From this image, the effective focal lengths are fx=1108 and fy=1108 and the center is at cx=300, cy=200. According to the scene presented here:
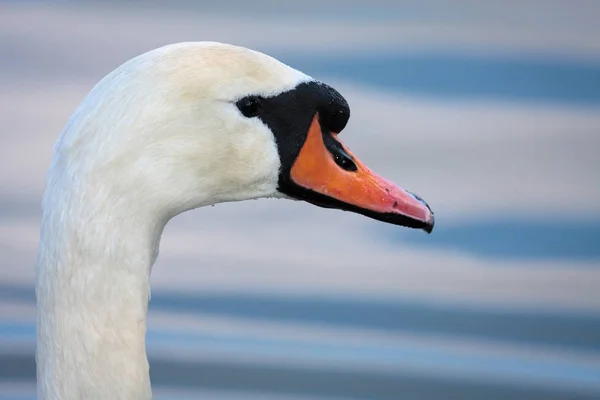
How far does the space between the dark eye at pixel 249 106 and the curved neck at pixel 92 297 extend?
0.19 meters

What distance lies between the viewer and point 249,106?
4.91 feet

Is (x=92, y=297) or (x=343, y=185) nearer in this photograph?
(x=92, y=297)

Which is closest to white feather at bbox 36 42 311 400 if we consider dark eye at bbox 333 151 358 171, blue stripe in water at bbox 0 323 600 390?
dark eye at bbox 333 151 358 171

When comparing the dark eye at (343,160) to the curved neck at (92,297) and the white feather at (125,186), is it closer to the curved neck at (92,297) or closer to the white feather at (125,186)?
the white feather at (125,186)

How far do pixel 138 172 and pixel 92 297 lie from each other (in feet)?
0.59

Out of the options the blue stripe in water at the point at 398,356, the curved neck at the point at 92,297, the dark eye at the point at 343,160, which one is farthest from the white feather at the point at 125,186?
the blue stripe in water at the point at 398,356

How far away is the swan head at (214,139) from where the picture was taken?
1.41 meters

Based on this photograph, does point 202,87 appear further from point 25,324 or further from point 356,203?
point 25,324

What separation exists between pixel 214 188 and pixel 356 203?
0.20m

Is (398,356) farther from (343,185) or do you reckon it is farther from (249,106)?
(249,106)

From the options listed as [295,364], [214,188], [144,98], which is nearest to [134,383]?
[214,188]

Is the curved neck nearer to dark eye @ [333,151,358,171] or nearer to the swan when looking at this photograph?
the swan

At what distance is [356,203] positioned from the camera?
5.17 feet

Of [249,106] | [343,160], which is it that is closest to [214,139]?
[249,106]
